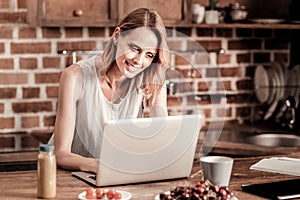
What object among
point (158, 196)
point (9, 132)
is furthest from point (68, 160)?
point (9, 132)

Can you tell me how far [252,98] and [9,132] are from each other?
5.44ft

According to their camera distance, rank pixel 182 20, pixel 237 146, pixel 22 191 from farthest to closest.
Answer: pixel 182 20
pixel 237 146
pixel 22 191

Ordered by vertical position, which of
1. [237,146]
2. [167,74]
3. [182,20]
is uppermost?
[182,20]

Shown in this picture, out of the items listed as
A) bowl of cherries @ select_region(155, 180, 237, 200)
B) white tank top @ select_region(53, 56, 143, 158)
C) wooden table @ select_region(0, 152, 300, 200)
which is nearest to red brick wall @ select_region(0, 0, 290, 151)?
white tank top @ select_region(53, 56, 143, 158)

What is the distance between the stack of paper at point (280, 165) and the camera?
2.72 m

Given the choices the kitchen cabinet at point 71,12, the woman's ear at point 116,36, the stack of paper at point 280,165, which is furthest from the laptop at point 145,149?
the kitchen cabinet at point 71,12

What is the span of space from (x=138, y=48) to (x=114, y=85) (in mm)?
331

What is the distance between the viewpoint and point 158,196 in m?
2.22

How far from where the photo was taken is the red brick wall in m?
3.94

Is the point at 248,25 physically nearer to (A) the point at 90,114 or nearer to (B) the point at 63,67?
(B) the point at 63,67

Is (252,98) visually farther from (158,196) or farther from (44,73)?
(158,196)

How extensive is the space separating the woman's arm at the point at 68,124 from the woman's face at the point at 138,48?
231 mm

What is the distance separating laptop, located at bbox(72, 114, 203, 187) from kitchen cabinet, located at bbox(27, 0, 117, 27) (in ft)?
4.76

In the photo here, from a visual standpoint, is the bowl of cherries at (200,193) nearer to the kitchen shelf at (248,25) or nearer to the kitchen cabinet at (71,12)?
the kitchen cabinet at (71,12)
